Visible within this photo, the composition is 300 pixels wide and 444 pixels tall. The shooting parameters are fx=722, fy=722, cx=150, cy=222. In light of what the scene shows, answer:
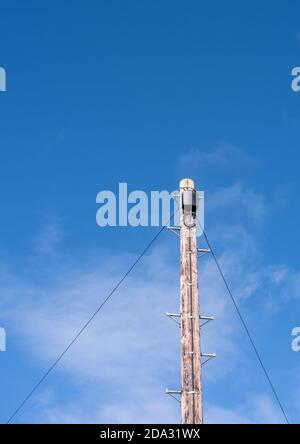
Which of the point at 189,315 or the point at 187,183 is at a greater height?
the point at 187,183

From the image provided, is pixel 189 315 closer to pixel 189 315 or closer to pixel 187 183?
pixel 189 315

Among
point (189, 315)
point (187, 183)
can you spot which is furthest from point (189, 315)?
point (187, 183)

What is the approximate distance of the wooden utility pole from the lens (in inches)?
539

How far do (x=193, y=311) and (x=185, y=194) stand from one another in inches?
100.0

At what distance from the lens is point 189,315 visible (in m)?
14.2

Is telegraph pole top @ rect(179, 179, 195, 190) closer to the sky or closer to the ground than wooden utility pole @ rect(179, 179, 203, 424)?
closer to the sky

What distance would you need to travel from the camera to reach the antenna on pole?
1370 centimetres

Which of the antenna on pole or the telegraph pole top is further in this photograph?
the telegraph pole top

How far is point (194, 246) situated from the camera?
1471 centimetres

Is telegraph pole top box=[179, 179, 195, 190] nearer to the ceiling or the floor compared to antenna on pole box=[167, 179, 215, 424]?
nearer to the ceiling

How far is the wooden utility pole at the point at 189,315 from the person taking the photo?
44.9ft
